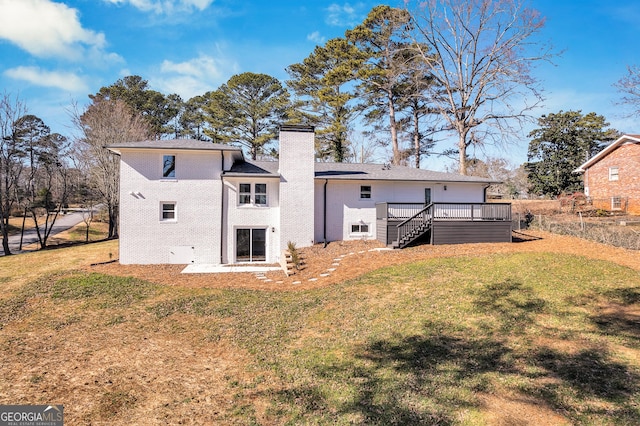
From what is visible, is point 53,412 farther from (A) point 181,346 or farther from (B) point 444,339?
(B) point 444,339

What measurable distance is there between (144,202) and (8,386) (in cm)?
1087

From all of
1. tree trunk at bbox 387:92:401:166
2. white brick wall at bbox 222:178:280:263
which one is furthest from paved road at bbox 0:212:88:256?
tree trunk at bbox 387:92:401:166

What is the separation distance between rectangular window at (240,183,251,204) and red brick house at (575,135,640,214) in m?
26.3

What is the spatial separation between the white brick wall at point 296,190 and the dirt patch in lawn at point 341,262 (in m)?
1.06

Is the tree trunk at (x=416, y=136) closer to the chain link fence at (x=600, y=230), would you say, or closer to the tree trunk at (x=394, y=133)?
the tree trunk at (x=394, y=133)

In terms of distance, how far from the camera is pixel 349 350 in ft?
18.5

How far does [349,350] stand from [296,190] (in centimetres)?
1048

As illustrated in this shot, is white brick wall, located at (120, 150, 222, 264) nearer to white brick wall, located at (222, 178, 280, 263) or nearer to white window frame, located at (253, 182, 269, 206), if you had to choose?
white brick wall, located at (222, 178, 280, 263)

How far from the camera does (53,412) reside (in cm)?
400

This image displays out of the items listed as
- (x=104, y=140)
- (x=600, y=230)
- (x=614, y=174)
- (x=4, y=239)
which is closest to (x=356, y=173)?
(x=600, y=230)

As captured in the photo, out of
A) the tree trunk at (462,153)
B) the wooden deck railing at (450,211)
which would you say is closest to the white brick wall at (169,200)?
the wooden deck railing at (450,211)

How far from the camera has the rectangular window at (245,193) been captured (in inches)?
603

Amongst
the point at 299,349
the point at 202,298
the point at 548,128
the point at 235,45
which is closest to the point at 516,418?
the point at 299,349

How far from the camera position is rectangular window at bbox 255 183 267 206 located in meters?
15.5
